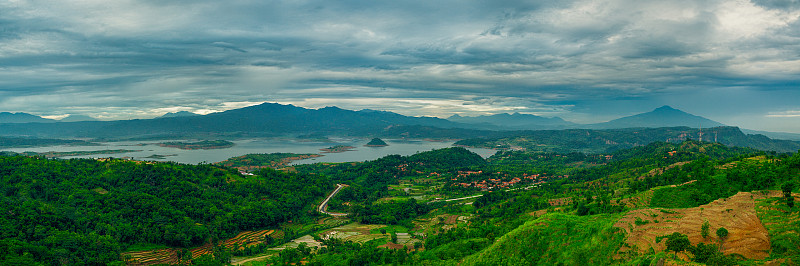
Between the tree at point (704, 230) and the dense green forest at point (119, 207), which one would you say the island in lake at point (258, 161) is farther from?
the tree at point (704, 230)

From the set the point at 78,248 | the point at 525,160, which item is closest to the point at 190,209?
the point at 78,248

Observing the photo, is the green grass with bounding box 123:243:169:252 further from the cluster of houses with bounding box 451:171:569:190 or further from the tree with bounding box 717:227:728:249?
the cluster of houses with bounding box 451:171:569:190

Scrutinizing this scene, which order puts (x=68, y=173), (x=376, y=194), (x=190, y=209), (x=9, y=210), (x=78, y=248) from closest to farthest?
(x=78, y=248) → (x=9, y=210) → (x=190, y=209) → (x=68, y=173) → (x=376, y=194)

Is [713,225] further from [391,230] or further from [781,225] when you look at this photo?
[391,230]

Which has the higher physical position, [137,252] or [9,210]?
[9,210]

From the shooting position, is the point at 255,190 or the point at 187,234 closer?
the point at 187,234

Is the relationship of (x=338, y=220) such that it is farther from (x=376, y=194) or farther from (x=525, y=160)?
(x=525, y=160)

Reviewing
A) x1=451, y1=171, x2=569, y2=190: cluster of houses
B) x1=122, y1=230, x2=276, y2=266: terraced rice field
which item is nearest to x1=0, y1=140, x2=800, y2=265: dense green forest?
x1=451, y1=171, x2=569, y2=190: cluster of houses
